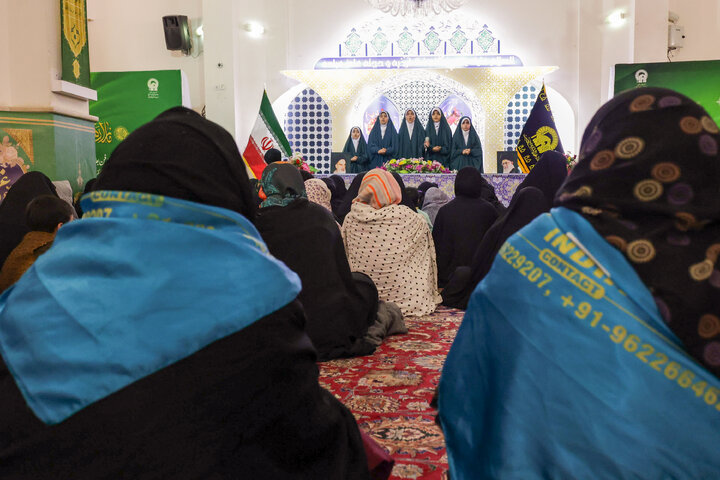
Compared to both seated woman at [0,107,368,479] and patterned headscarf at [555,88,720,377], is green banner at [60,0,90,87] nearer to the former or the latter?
seated woman at [0,107,368,479]

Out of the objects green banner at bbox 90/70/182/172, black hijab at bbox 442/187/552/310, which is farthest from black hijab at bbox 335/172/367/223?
green banner at bbox 90/70/182/172

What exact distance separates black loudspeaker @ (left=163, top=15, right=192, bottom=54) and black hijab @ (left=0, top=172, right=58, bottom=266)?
543 centimetres

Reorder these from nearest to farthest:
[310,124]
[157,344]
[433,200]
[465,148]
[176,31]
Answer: [157,344], [433,200], [176,31], [465,148], [310,124]

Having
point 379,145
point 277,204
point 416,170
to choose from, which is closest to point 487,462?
point 277,204

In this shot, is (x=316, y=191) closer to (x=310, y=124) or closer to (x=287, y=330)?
(x=287, y=330)

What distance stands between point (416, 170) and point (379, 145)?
2.67 meters

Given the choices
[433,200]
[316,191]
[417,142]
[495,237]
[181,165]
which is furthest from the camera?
[417,142]

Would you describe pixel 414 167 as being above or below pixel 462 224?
above

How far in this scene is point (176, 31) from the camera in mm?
8359

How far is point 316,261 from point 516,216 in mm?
1132

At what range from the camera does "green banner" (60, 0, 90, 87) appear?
4.25 meters

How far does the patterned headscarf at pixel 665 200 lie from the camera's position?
0.95m

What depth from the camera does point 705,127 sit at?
105 cm

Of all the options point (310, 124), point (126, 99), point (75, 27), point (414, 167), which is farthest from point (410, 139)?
point (75, 27)
